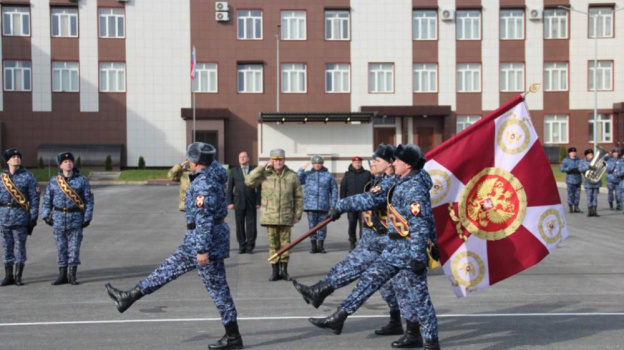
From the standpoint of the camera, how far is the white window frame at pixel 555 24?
5175cm

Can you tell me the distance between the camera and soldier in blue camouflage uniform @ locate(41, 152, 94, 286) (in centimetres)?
1171

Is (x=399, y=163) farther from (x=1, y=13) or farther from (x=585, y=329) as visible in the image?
(x=1, y=13)

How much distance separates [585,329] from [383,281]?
2452mm

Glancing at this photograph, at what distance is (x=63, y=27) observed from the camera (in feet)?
162

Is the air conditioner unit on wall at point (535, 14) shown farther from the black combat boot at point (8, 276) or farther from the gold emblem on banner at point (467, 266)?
the gold emblem on banner at point (467, 266)

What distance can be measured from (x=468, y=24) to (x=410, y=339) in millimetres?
46091

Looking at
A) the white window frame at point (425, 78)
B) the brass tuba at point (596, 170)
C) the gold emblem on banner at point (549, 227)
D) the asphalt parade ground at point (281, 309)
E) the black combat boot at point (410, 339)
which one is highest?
the white window frame at point (425, 78)

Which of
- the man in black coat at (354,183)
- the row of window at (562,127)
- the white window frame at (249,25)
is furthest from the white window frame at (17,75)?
the man in black coat at (354,183)

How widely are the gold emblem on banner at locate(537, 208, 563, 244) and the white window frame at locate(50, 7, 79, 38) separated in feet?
148

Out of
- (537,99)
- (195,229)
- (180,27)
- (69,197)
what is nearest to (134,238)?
(69,197)

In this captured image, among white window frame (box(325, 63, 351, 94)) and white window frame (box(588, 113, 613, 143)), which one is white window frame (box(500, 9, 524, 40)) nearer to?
white window frame (box(588, 113, 613, 143))

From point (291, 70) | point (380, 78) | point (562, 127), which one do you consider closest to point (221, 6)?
point (291, 70)

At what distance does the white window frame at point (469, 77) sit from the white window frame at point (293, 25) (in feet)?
33.6

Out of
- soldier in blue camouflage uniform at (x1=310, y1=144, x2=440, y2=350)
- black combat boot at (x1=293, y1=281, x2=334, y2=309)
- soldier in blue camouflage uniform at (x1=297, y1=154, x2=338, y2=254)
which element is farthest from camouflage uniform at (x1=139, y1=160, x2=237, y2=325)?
soldier in blue camouflage uniform at (x1=297, y1=154, x2=338, y2=254)
